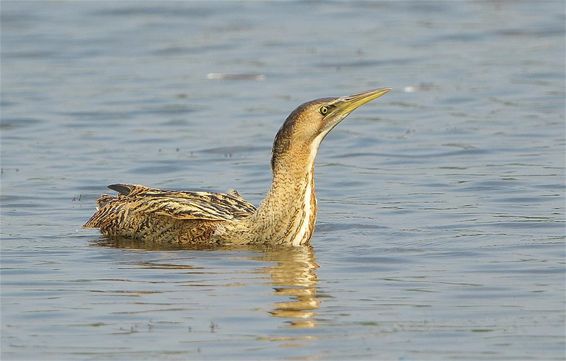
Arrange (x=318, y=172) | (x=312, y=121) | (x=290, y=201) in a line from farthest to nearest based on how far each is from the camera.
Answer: (x=318, y=172)
(x=290, y=201)
(x=312, y=121)

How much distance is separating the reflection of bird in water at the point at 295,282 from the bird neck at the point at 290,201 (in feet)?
0.46

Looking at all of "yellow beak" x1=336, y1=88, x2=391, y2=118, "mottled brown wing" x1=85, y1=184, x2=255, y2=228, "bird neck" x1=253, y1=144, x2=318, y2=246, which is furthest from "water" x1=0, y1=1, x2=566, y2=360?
"yellow beak" x1=336, y1=88, x2=391, y2=118

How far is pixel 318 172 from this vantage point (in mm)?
17297

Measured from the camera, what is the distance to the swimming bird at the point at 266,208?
12.6m

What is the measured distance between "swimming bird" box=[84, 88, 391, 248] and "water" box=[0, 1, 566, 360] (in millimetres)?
237

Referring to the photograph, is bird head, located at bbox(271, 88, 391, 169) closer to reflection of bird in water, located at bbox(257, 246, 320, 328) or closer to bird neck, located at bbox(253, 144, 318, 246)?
bird neck, located at bbox(253, 144, 318, 246)

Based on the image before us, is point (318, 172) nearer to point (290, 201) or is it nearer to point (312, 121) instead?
point (290, 201)

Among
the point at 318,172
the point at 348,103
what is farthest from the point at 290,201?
the point at 318,172

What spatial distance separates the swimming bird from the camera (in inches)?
497

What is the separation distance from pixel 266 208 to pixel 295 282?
1.34m

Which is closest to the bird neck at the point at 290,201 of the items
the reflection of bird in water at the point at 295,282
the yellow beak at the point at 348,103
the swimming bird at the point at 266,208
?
the swimming bird at the point at 266,208

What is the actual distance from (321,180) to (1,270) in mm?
5255

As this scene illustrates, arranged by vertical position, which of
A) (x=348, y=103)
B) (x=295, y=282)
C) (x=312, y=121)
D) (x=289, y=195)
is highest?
(x=348, y=103)

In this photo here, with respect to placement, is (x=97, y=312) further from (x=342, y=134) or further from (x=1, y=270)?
(x=342, y=134)
